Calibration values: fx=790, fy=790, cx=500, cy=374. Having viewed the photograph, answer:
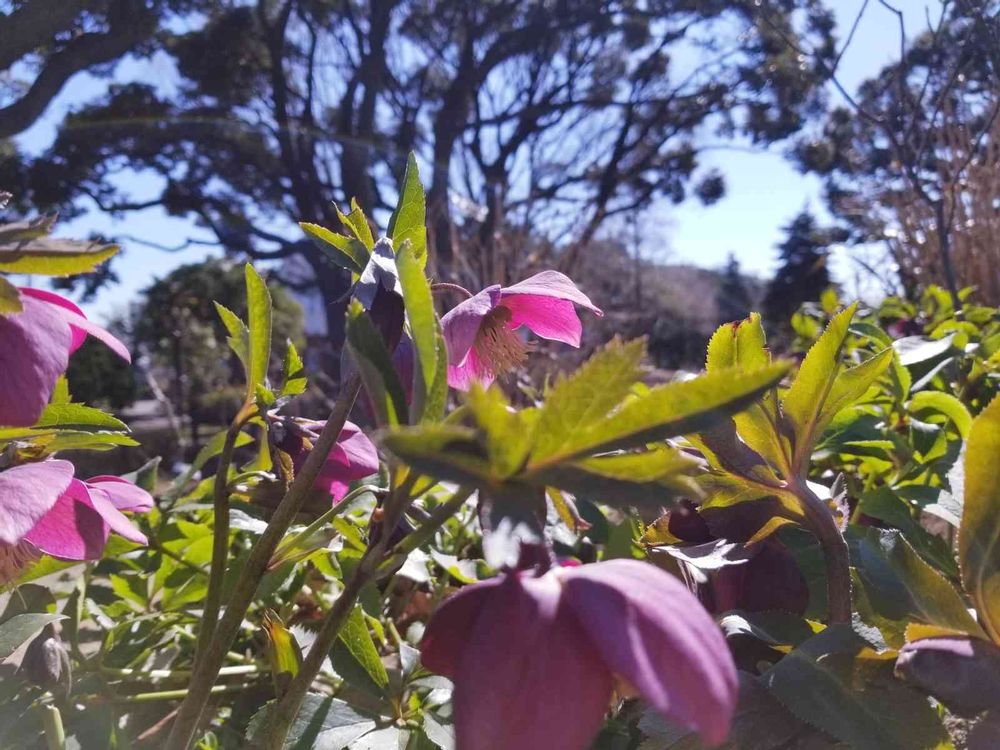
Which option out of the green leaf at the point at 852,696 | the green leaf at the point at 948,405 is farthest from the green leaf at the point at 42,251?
the green leaf at the point at 948,405

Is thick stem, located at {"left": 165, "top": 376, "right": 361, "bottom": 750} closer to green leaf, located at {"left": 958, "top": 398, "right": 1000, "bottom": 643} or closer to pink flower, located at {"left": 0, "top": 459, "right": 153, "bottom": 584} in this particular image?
pink flower, located at {"left": 0, "top": 459, "right": 153, "bottom": 584}

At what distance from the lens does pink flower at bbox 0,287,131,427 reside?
0.21 m

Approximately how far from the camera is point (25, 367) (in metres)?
0.21

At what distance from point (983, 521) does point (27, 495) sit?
278mm

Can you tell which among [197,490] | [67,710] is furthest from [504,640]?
[197,490]

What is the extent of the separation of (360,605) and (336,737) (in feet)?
0.28

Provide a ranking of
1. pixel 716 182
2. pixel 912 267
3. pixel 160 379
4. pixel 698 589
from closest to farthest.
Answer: pixel 698 589, pixel 912 267, pixel 160 379, pixel 716 182

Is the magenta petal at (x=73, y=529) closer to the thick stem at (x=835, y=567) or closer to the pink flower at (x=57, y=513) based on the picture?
the pink flower at (x=57, y=513)

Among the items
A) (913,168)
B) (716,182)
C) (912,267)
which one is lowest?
(912,267)

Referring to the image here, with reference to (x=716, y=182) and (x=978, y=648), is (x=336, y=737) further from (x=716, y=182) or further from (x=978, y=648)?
(x=716, y=182)

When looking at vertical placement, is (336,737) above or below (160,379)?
above

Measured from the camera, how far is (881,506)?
0.40 meters

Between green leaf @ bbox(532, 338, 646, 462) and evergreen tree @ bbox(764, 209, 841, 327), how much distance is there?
11.9 meters

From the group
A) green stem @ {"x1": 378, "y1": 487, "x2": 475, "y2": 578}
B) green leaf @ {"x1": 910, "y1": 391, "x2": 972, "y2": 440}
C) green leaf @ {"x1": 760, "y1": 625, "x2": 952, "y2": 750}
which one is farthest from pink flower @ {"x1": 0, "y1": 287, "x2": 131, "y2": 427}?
green leaf @ {"x1": 910, "y1": 391, "x2": 972, "y2": 440}
